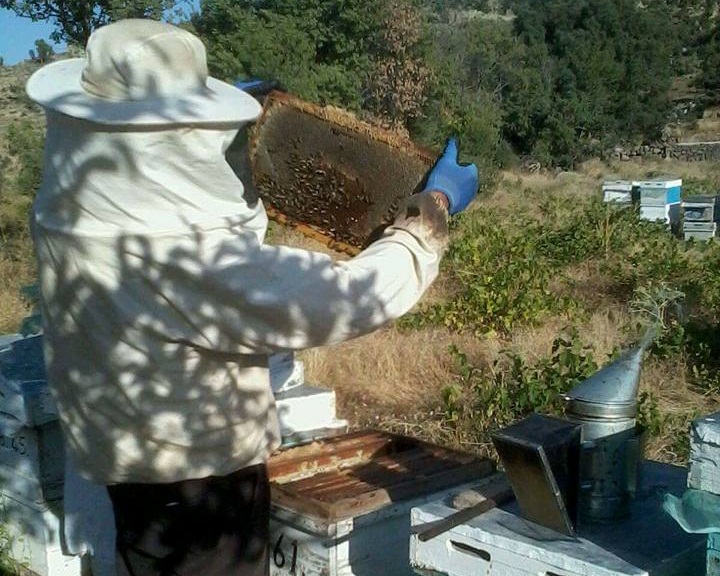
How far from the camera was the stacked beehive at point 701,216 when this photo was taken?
30.3 ft

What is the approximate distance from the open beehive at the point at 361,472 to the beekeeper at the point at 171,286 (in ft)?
1.25

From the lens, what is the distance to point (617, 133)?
95.4 feet

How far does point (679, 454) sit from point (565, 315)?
7.28 feet

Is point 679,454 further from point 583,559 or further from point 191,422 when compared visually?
point 191,422

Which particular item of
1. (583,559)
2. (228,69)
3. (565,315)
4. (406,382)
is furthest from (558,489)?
(228,69)

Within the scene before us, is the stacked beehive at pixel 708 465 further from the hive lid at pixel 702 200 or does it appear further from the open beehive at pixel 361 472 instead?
the hive lid at pixel 702 200

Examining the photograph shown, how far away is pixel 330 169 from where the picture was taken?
2.71m

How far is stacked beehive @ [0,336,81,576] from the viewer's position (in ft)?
9.34

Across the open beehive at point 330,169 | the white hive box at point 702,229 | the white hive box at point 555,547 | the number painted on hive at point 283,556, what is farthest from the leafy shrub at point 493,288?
the white hive box at point 555,547

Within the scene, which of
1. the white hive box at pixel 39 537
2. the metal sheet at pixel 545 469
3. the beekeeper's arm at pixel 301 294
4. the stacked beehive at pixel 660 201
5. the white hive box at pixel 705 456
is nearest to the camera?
the white hive box at pixel 705 456

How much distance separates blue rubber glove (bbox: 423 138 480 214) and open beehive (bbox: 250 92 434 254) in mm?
201

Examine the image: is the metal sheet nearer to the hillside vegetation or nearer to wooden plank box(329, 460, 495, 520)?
wooden plank box(329, 460, 495, 520)

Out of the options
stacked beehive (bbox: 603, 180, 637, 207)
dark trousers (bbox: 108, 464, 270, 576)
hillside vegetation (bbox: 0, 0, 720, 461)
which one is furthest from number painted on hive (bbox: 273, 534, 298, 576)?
stacked beehive (bbox: 603, 180, 637, 207)

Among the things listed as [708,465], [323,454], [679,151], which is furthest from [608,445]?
[679,151]
